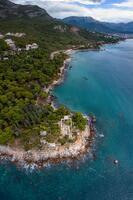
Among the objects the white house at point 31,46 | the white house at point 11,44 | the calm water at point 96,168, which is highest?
the white house at point 11,44

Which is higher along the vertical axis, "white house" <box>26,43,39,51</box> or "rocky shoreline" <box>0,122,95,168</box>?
"white house" <box>26,43,39,51</box>

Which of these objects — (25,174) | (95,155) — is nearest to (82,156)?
(95,155)

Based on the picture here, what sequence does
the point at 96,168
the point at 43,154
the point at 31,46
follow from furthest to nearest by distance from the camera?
the point at 31,46, the point at 43,154, the point at 96,168

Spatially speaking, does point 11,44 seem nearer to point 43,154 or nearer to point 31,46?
point 31,46

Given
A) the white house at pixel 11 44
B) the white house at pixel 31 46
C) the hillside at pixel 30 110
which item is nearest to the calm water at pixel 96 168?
the hillside at pixel 30 110

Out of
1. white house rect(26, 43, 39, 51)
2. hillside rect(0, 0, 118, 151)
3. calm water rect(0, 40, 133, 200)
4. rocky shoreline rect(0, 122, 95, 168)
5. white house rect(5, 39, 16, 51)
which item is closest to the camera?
calm water rect(0, 40, 133, 200)

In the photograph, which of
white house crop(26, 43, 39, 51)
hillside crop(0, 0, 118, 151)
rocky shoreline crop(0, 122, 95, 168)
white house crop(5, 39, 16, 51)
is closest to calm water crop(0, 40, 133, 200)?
rocky shoreline crop(0, 122, 95, 168)

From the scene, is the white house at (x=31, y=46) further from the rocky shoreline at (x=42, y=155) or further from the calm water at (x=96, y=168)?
the rocky shoreline at (x=42, y=155)

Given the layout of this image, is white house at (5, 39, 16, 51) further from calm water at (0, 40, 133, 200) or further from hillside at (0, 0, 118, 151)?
calm water at (0, 40, 133, 200)

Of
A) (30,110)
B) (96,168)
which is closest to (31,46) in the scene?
(30,110)

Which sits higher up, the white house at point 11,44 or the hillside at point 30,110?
the white house at point 11,44
